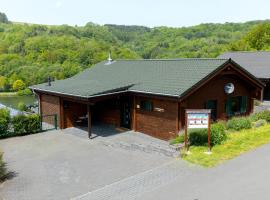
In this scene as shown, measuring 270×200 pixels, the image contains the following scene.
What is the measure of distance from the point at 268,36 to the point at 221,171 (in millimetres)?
61021

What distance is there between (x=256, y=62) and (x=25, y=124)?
2339 centimetres

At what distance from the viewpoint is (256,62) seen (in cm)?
3020

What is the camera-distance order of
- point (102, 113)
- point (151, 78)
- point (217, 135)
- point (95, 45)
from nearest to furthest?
point (217, 135) → point (151, 78) → point (102, 113) → point (95, 45)

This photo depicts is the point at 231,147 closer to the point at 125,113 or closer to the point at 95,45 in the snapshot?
the point at 125,113

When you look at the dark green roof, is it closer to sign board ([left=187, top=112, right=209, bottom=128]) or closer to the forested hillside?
sign board ([left=187, top=112, right=209, bottom=128])

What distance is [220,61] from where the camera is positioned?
1662cm

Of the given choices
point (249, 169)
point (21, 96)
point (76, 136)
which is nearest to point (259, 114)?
point (249, 169)

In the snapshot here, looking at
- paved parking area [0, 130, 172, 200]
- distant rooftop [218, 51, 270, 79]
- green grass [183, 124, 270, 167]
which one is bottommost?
paved parking area [0, 130, 172, 200]

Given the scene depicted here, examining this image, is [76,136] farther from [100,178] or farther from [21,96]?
[21,96]

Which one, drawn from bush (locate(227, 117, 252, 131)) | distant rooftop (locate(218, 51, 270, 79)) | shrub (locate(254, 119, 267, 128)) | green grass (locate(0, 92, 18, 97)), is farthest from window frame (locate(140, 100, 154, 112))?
green grass (locate(0, 92, 18, 97))

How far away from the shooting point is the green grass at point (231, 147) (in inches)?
475

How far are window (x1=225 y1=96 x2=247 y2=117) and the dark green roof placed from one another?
3.20 meters

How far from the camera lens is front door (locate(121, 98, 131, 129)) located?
59.0ft

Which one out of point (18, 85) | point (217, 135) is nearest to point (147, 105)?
point (217, 135)
